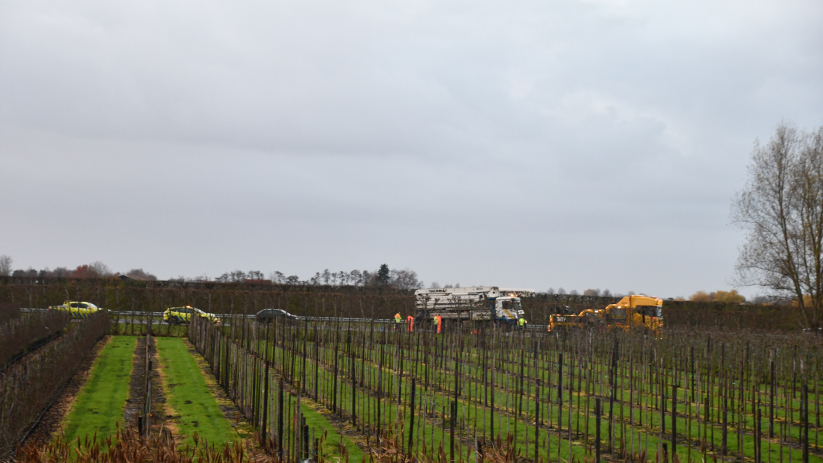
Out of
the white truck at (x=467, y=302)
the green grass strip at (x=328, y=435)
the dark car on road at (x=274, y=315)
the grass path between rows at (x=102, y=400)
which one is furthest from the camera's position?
the white truck at (x=467, y=302)

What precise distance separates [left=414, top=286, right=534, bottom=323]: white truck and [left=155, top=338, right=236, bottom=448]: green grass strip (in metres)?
13.9

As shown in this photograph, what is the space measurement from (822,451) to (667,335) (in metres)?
9.69

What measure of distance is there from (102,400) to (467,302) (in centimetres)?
1939

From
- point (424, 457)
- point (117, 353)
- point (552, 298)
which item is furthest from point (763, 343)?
A: point (552, 298)

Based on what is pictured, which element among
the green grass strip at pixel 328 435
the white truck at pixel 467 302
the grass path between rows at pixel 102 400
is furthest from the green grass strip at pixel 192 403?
the white truck at pixel 467 302

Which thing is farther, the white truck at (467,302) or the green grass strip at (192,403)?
the white truck at (467,302)

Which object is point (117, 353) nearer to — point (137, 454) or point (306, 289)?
point (137, 454)

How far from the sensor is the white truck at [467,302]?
28938 mm

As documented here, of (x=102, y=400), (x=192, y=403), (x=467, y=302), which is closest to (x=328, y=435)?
(x=192, y=403)

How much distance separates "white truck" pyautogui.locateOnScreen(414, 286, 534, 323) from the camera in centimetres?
2894

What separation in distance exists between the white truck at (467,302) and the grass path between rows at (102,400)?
15.0m

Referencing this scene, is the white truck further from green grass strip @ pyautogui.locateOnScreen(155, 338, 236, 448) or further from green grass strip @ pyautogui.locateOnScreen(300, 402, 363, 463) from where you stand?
green grass strip @ pyautogui.locateOnScreen(300, 402, 363, 463)

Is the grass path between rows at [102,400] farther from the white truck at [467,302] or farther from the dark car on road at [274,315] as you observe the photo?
the white truck at [467,302]

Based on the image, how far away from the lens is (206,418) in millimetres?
9883
